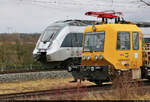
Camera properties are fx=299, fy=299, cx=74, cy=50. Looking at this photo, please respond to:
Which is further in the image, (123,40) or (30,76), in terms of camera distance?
(30,76)

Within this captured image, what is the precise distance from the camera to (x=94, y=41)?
14.2 metres

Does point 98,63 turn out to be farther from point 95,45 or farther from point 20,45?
point 20,45

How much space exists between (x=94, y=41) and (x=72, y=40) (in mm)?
8728

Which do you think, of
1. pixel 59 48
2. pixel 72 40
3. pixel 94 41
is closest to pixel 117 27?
pixel 94 41

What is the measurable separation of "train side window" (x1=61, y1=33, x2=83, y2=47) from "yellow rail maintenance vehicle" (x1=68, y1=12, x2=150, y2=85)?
7.78 meters

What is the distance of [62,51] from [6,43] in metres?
9.56

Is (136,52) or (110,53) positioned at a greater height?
(110,53)

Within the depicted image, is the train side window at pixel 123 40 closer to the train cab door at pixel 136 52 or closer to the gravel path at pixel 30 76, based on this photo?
the train cab door at pixel 136 52

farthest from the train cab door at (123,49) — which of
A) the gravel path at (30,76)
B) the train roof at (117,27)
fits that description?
the gravel path at (30,76)

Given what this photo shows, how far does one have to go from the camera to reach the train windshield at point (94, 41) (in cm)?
1388

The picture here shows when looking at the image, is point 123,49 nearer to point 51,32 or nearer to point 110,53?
point 110,53

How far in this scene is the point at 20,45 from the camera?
29281 millimetres

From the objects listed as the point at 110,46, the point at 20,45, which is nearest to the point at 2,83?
the point at 110,46

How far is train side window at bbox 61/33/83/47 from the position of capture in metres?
22.4
